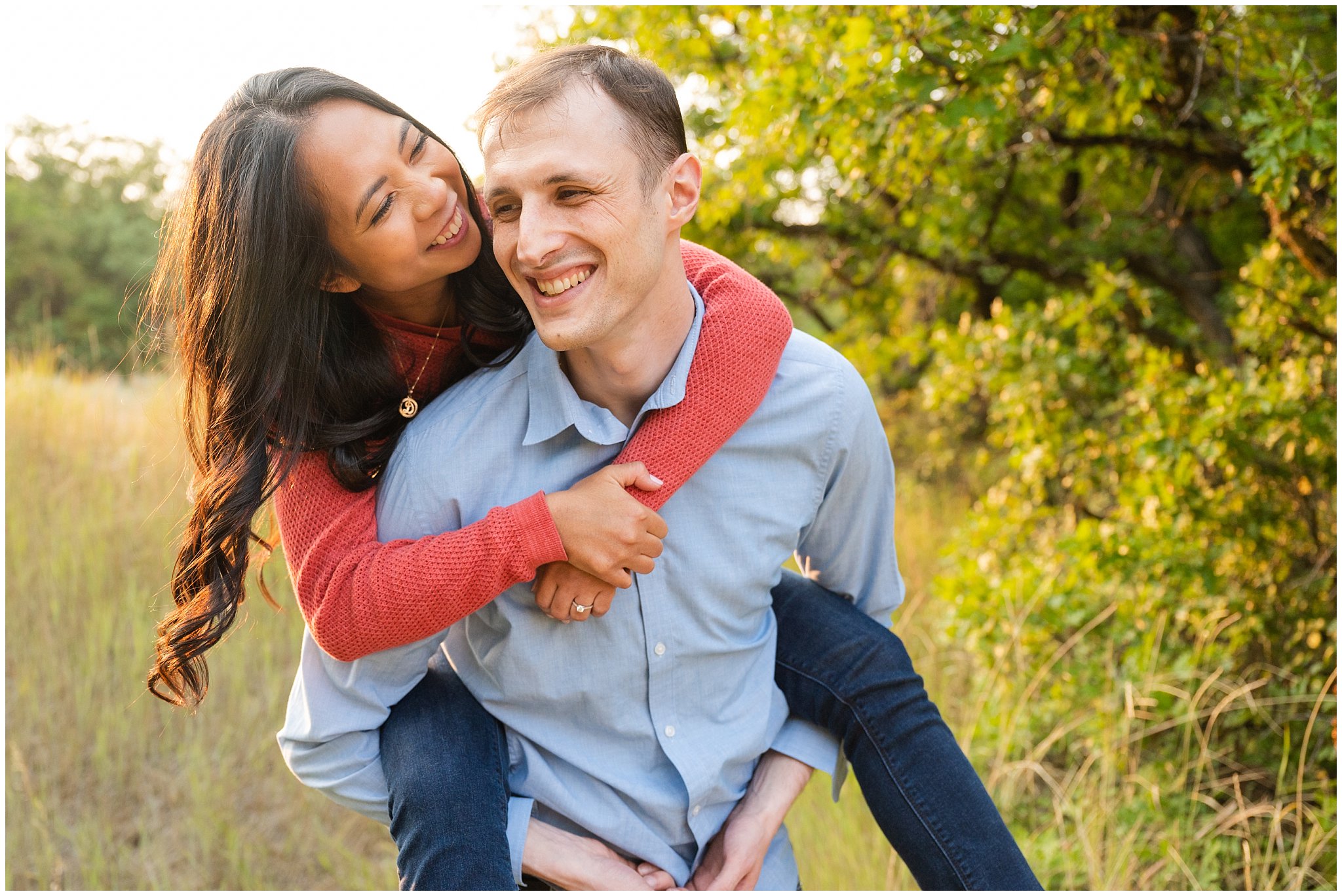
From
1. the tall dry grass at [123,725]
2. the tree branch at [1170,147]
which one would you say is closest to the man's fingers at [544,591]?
the tall dry grass at [123,725]

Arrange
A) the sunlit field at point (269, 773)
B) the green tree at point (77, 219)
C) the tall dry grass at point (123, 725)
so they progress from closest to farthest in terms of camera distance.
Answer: the sunlit field at point (269, 773)
the tall dry grass at point (123, 725)
the green tree at point (77, 219)

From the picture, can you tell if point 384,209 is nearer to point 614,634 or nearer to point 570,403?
point 570,403

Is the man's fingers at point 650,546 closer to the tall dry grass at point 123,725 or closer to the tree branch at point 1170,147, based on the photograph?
the tall dry grass at point 123,725

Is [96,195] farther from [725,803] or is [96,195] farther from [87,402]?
[725,803]

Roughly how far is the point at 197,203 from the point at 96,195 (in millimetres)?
17328

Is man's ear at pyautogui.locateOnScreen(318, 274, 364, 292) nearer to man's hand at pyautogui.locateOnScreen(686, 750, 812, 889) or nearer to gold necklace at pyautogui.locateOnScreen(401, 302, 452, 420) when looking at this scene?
gold necklace at pyautogui.locateOnScreen(401, 302, 452, 420)

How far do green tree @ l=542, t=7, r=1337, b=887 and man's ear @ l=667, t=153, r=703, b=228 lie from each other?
1231mm

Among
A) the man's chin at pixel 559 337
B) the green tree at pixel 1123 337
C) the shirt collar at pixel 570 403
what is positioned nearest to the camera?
the man's chin at pixel 559 337

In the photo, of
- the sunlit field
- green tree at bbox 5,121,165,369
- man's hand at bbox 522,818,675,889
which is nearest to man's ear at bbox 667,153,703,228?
man's hand at bbox 522,818,675,889

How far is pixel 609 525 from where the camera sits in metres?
1.70

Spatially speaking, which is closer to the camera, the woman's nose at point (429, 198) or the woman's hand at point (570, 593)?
the woman's hand at point (570, 593)

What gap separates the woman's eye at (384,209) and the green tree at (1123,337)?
1.62 m

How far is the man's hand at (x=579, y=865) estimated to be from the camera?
1.80 m

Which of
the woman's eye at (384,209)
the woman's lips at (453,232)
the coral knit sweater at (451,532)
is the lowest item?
the coral knit sweater at (451,532)
